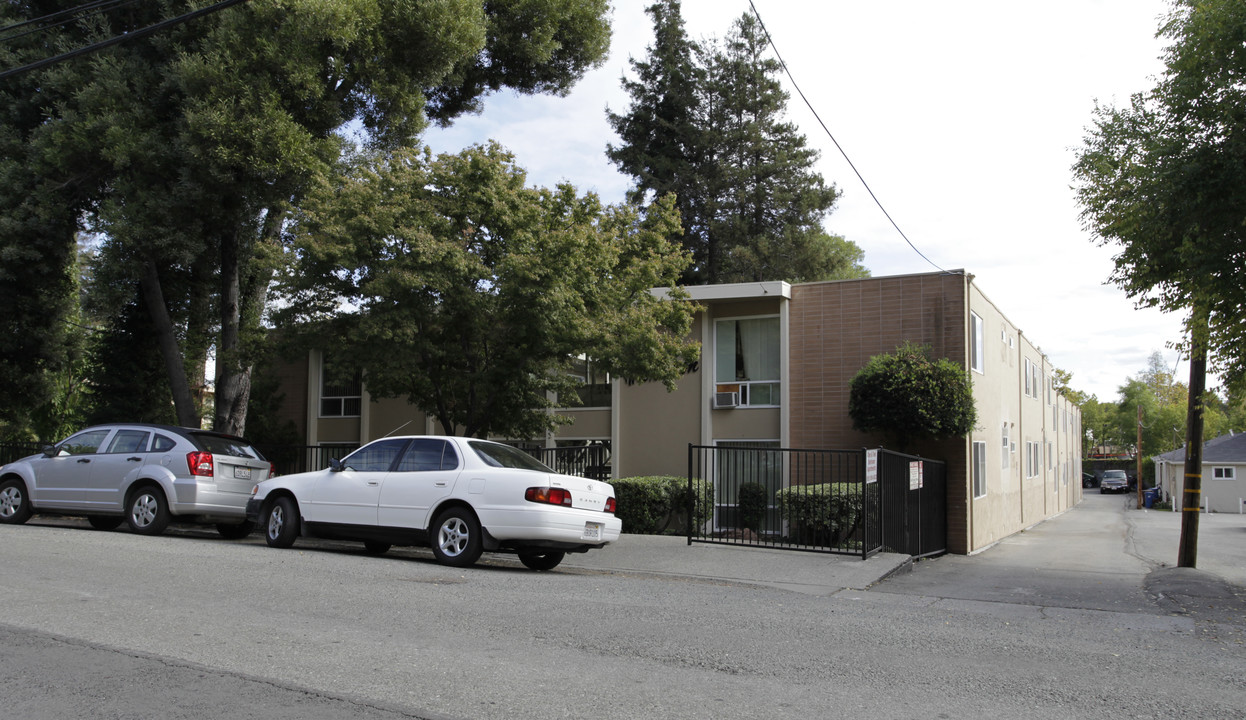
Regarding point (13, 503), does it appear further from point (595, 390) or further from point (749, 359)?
point (749, 359)

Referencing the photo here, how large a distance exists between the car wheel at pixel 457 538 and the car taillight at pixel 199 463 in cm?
393

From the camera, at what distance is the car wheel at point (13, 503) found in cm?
1368

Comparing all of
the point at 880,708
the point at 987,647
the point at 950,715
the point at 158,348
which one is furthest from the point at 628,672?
the point at 158,348

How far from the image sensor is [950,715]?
5.07 m

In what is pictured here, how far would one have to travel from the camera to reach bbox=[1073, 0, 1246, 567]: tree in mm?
11273

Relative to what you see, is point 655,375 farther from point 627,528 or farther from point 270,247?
point 270,247

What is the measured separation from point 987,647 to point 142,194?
15.2 metres

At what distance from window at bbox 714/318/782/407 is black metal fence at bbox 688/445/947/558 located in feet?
9.01

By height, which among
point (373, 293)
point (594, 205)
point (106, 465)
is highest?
point (594, 205)

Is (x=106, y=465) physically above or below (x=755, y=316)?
below

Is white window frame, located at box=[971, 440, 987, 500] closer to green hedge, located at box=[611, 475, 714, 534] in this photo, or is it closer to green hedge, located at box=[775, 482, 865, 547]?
green hedge, located at box=[775, 482, 865, 547]

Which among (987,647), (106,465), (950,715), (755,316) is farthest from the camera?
(755,316)

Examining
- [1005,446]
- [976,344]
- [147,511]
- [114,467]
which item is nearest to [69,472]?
[114,467]

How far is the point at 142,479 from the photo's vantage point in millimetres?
12641
